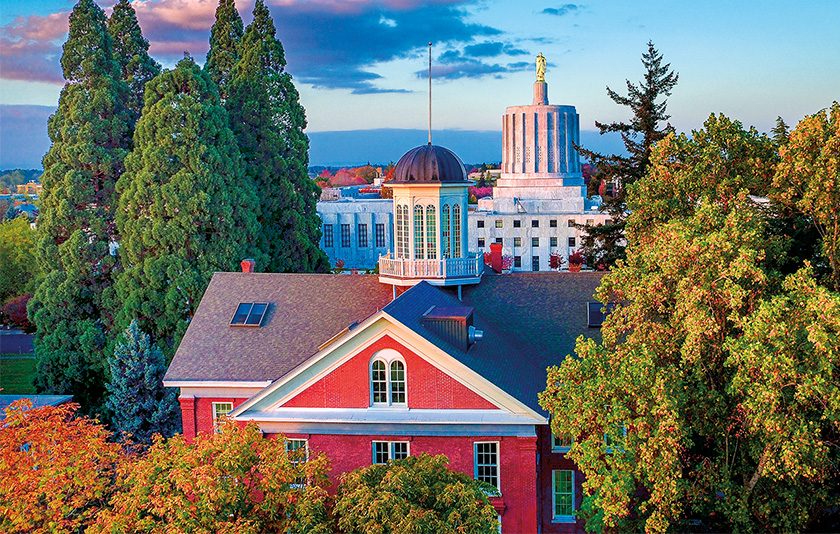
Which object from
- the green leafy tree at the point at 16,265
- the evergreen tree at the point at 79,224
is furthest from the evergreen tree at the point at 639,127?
the green leafy tree at the point at 16,265

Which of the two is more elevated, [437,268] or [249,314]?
[437,268]

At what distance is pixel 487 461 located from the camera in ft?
88.7

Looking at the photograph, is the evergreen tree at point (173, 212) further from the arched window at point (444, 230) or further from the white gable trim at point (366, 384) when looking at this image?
the white gable trim at point (366, 384)

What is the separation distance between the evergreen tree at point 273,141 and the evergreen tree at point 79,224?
8588 mm

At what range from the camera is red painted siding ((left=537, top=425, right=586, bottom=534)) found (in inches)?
1112

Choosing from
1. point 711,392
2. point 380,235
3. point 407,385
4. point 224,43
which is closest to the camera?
point 711,392

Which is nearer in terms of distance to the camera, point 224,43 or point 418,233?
point 418,233

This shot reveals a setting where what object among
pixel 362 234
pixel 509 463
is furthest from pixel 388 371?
pixel 362 234

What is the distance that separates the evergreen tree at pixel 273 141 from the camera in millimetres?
51812

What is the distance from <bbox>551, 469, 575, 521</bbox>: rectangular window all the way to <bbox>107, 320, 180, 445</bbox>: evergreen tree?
19028 millimetres

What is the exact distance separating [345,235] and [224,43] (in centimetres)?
6998

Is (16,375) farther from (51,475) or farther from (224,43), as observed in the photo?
(51,475)

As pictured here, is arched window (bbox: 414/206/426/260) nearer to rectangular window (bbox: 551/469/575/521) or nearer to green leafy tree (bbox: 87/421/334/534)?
rectangular window (bbox: 551/469/575/521)

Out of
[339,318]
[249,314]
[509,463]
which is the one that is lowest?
[509,463]
